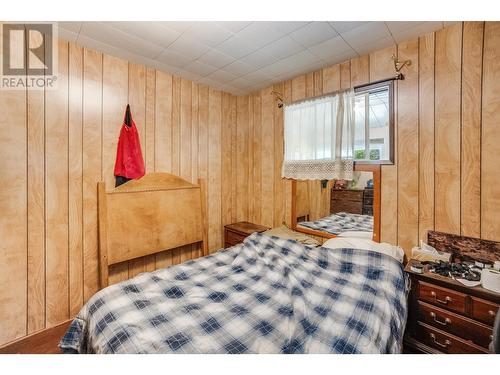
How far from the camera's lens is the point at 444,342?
1567 mm

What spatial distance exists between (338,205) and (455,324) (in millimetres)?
1258

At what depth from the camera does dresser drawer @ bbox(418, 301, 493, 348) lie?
1433 mm

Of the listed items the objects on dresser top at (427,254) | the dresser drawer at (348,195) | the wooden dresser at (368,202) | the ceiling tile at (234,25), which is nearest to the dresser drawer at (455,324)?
the objects on dresser top at (427,254)

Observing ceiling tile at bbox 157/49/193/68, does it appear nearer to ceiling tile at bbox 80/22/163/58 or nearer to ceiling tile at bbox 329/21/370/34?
ceiling tile at bbox 80/22/163/58

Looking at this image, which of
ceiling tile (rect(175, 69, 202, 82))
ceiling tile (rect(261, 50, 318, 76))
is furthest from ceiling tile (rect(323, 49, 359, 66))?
ceiling tile (rect(175, 69, 202, 82))

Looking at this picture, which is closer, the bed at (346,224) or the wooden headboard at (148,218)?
the wooden headboard at (148,218)

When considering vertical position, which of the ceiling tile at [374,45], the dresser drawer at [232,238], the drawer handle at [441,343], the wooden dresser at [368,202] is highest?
the ceiling tile at [374,45]

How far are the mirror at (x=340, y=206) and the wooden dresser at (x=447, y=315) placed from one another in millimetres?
656

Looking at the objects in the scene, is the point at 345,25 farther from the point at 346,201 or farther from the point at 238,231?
the point at 238,231

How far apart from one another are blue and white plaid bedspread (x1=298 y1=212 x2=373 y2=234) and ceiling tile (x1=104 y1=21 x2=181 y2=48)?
2.26 meters

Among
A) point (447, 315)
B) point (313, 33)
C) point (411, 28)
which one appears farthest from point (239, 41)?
point (447, 315)

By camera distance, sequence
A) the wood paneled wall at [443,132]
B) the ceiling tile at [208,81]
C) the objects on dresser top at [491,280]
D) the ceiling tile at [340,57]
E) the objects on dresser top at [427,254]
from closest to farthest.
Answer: the objects on dresser top at [491,280] → the wood paneled wall at [443,132] → the objects on dresser top at [427,254] → the ceiling tile at [340,57] → the ceiling tile at [208,81]

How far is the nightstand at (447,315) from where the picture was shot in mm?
1434

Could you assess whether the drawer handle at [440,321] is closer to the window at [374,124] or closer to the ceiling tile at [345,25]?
the window at [374,124]
